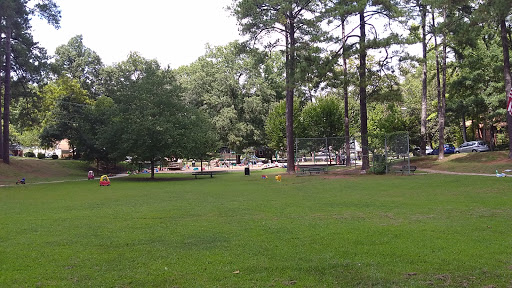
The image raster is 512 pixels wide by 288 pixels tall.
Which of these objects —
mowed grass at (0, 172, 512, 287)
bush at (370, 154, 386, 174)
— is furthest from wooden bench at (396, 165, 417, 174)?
mowed grass at (0, 172, 512, 287)

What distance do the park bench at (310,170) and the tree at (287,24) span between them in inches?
77.9

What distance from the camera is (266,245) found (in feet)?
23.8

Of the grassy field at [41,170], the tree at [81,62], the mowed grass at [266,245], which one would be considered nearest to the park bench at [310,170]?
the mowed grass at [266,245]

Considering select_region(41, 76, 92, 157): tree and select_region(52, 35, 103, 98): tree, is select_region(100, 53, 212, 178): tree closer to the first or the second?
select_region(41, 76, 92, 157): tree

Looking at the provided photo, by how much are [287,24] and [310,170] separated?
12.2m

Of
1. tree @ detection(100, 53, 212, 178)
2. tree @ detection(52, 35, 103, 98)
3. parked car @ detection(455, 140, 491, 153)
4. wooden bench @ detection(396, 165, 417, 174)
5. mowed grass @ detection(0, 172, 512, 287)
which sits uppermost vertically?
tree @ detection(52, 35, 103, 98)

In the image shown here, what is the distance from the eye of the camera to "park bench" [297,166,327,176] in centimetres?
2823

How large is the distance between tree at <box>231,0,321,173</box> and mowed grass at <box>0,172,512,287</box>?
1716cm

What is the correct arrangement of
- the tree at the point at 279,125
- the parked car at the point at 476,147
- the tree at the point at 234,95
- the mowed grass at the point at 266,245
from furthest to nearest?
Answer: the tree at the point at 234,95, the tree at the point at 279,125, the parked car at the point at 476,147, the mowed grass at the point at 266,245

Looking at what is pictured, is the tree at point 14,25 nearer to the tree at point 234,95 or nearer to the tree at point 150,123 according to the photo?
the tree at point 150,123

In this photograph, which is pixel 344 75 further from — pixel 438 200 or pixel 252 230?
pixel 252 230

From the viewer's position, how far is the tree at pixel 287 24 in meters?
28.2

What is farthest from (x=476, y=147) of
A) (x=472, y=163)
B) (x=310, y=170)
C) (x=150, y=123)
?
(x=150, y=123)

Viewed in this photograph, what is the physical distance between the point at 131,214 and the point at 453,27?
2408 cm
